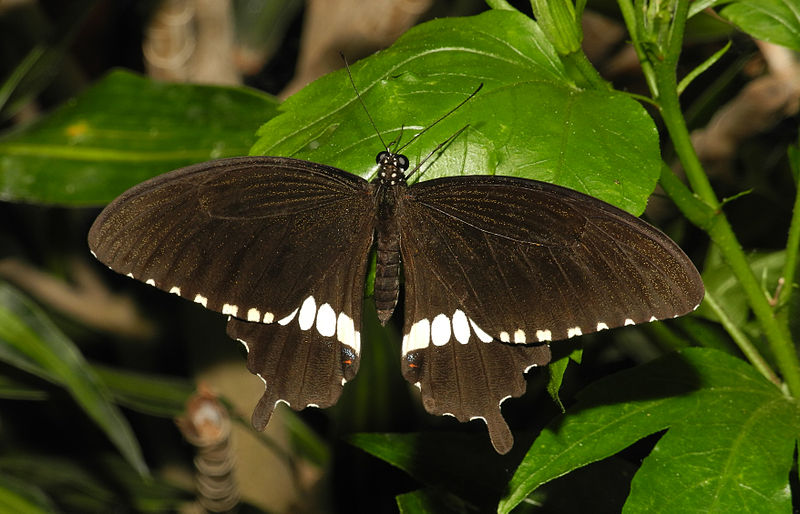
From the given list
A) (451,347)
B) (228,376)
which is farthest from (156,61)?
(451,347)

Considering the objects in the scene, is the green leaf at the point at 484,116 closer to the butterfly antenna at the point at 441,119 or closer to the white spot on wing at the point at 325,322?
the butterfly antenna at the point at 441,119

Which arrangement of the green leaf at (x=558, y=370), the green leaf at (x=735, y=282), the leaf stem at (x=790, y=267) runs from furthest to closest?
the green leaf at (x=735, y=282)
the leaf stem at (x=790, y=267)
the green leaf at (x=558, y=370)

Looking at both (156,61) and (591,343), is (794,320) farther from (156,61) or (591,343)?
(156,61)

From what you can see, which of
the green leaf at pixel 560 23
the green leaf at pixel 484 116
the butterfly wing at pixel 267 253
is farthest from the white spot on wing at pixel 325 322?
the green leaf at pixel 560 23

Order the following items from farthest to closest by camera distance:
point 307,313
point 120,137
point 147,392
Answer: point 147,392 → point 120,137 → point 307,313

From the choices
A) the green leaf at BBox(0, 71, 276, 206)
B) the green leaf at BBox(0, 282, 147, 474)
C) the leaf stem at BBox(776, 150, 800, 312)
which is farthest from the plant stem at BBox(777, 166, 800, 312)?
the green leaf at BBox(0, 282, 147, 474)

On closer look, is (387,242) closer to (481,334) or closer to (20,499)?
(481,334)

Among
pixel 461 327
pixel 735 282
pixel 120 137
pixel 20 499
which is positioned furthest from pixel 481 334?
pixel 20 499
